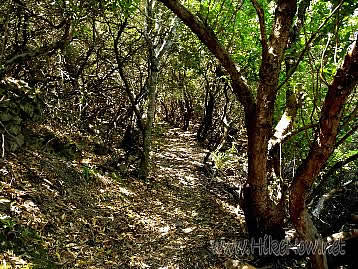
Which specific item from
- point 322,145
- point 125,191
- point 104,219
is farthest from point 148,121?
point 322,145

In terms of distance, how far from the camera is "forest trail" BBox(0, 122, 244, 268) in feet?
15.3

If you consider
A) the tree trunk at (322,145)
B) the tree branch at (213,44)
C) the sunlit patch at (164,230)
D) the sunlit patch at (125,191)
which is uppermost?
the tree branch at (213,44)

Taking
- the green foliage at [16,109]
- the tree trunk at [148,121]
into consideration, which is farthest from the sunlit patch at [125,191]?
the green foliage at [16,109]

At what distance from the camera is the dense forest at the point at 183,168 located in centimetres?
420

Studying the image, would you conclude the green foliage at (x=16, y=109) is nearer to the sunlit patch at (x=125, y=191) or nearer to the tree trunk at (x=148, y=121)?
the sunlit patch at (x=125, y=191)

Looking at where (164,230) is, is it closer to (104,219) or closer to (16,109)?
(104,219)

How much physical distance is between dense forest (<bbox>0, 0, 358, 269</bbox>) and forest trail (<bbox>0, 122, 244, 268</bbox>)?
0.03 metres

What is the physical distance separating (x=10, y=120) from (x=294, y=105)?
203 inches

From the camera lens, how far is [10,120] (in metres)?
6.27

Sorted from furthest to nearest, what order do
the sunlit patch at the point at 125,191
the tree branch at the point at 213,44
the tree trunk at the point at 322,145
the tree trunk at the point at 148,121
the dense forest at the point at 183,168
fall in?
the tree trunk at the point at 148,121 < the sunlit patch at the point at 125,191 < the tree branch at the point at 213,44 < the dense forest at the point at 183,168 < the tree trunk at the point at 322,145

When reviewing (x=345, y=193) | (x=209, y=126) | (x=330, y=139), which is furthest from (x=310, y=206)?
(x=209, y=126)

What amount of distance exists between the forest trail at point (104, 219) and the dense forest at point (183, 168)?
1.1 inches

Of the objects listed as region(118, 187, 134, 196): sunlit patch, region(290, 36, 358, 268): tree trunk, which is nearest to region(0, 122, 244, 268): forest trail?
region(118, 187, 134, 196): sunlit patch

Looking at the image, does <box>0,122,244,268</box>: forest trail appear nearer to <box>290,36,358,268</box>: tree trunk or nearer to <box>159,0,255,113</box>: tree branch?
<box>290,36,358,268</box>: tree trunk
